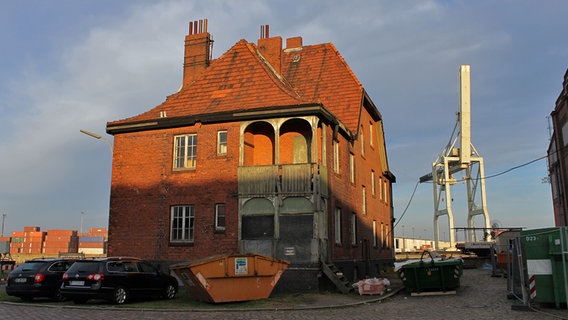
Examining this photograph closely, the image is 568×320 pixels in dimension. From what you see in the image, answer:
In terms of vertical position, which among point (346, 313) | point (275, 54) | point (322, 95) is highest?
point (275, 54)

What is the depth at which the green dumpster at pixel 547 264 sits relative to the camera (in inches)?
498

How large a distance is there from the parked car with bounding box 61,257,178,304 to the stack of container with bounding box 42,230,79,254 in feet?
385

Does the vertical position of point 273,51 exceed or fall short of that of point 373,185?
it exceeds it

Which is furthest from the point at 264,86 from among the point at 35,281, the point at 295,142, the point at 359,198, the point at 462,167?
the point at 462,167

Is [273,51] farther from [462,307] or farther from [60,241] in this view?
[60,241]

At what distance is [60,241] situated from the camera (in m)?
122

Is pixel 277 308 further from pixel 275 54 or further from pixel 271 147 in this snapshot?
pixel 275 54

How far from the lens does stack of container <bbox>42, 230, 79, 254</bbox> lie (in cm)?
12138

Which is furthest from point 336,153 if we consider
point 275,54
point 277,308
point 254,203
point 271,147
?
point 277,308

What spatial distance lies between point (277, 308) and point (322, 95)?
1421 centimetres

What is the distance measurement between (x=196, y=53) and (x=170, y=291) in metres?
13.7

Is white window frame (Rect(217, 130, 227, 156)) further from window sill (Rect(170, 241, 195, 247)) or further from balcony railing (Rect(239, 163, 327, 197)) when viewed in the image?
window sill (Rect(170, 241, 195, 247))

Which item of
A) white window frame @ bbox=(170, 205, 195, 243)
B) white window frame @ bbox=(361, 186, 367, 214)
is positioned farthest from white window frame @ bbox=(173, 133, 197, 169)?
white window frame @ bbox=(361, 186, 367, 214)

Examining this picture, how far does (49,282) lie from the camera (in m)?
15.8
